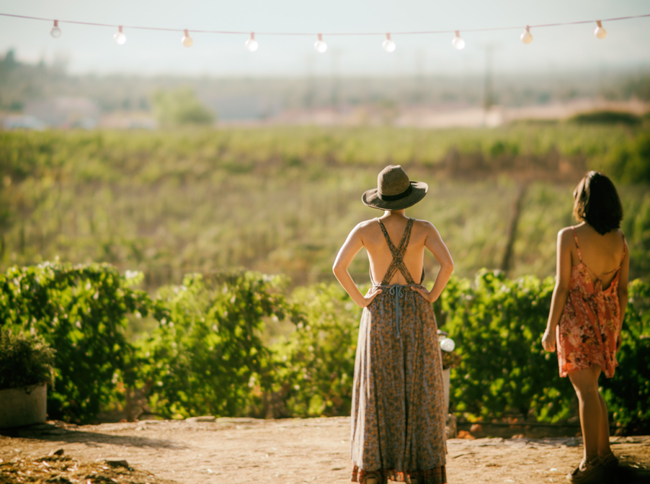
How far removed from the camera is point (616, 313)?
10.9 ft

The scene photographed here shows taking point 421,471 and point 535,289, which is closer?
point 421,471

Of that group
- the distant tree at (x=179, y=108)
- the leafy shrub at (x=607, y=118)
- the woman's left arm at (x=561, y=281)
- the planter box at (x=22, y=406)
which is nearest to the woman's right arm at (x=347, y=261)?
the woman's left arm at (x=561, y=281)

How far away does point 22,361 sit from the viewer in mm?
4449

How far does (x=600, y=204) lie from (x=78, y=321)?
4.38 metres

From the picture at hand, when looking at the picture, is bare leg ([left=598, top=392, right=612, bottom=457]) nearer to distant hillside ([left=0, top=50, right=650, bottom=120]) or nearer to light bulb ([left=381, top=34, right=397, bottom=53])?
light bulb ([left=381, top=34, right=397, bottom=53])

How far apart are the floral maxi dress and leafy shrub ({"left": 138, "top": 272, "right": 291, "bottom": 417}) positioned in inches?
86.8

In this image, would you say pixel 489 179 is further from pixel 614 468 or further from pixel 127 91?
pixel 127 91

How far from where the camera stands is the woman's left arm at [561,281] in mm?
3211

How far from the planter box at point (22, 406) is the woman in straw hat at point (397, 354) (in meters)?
2.81

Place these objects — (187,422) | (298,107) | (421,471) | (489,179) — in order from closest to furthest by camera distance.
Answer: (421,471), (187,422), (489,179), (298,107)

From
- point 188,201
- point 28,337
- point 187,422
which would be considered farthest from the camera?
point 188,201

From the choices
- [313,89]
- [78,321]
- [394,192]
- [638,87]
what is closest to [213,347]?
[78,321]

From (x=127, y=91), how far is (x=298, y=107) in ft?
92.4

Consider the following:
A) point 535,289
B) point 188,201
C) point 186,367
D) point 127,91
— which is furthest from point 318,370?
point 127,91
